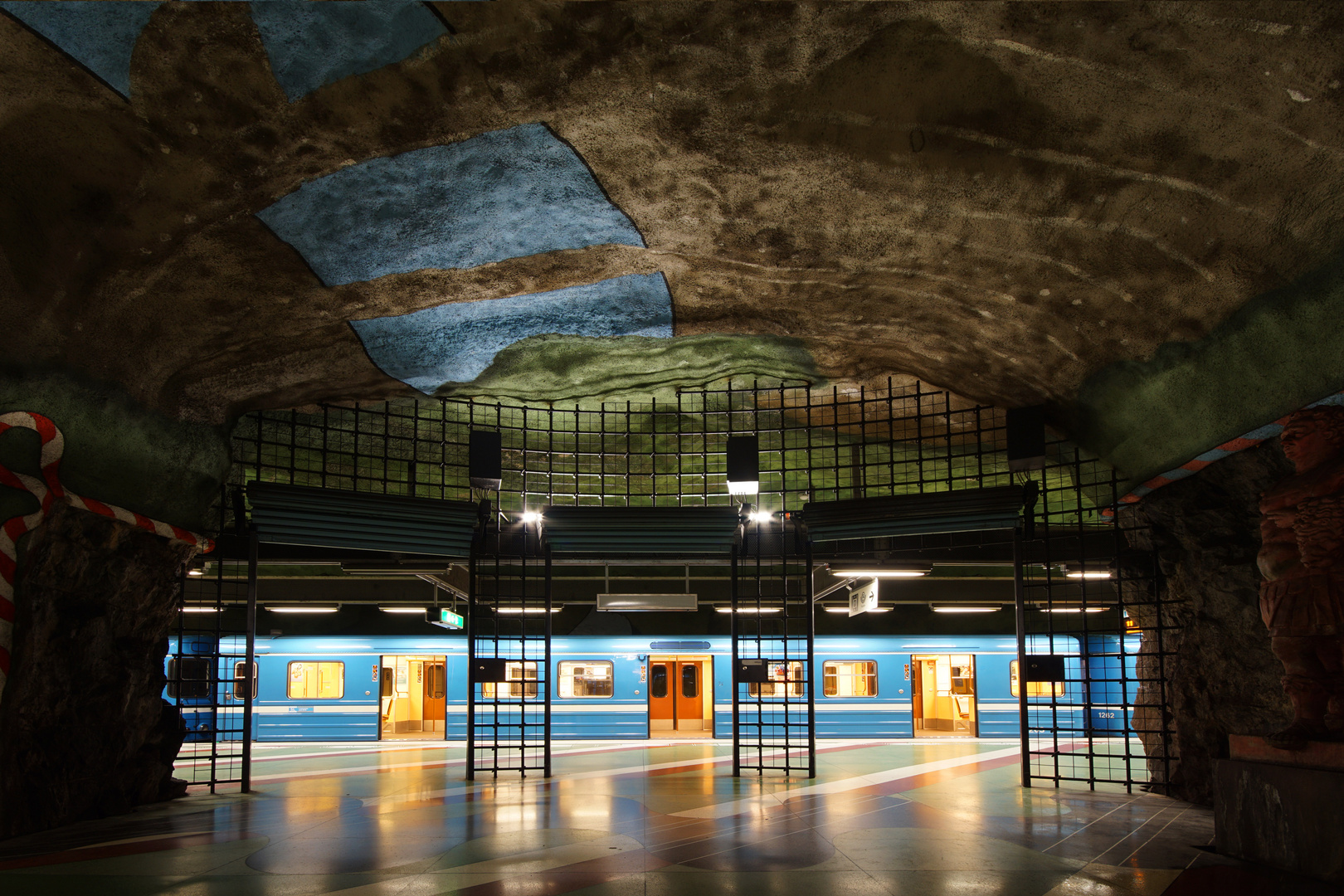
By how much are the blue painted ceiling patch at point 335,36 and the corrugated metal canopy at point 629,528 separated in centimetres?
651

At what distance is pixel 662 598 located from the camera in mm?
13867

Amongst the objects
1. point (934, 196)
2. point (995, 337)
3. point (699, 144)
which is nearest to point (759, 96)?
point (699, 144)

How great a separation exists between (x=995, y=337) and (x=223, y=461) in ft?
27.3

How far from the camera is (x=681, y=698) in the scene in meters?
18.4

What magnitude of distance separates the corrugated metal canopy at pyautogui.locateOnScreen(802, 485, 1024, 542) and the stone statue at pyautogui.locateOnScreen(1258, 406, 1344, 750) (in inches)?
156

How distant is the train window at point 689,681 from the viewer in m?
18.5

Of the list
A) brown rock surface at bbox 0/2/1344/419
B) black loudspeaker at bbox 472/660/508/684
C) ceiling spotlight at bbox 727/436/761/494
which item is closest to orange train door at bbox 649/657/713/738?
black loudspeaker at bbox 472/660/508/684

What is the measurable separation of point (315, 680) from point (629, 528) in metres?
10.0

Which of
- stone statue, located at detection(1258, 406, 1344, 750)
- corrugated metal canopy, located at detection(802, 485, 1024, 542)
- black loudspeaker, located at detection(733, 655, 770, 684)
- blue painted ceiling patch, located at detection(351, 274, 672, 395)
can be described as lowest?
black loudspeaker, located at detection(733, 655, 770, 684)

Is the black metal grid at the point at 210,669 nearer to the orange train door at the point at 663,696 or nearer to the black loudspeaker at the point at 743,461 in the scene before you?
the black loudspeaker at the point at 743,461

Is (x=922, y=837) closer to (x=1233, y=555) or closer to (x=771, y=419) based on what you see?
(x=1233, y=555)

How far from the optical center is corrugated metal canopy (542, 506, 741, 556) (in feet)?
37.0

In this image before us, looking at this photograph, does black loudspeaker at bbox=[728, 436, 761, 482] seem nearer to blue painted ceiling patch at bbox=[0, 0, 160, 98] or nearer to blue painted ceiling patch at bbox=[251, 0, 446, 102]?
blue painted ceiling patch at bbox=[251, 0, 446, 102]

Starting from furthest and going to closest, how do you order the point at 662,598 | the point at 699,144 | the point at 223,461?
the point at 662,598 → the point at 223,461 → the point at 699,144
